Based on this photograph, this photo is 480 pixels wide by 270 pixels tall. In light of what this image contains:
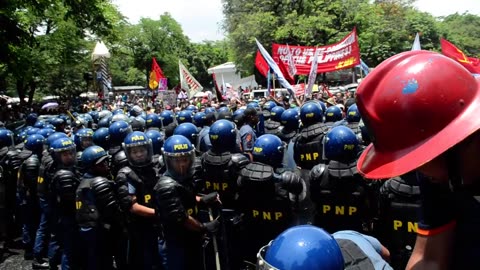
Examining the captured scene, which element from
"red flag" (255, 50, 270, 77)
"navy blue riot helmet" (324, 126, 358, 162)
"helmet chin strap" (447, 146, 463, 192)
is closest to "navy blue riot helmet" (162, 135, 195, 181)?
"navy blue riot helmet" (324, 126, 358, 162)

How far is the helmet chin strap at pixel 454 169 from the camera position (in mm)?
1431

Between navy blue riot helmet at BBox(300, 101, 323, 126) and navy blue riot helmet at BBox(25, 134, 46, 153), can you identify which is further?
navy blue riot helmet at BBox(25, 134, 46, 153)

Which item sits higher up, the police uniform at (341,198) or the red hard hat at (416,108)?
the red hard hat at (416,108)

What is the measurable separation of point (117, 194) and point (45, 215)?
2.46m

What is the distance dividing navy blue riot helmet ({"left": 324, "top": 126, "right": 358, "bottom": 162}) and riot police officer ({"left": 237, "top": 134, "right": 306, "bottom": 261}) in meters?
0.46

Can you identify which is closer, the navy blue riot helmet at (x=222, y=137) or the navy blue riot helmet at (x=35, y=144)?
the navy blue riot helmet at (x=222, y=137)

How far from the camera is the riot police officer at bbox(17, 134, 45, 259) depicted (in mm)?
7453

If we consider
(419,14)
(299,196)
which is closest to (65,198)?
(299,196)

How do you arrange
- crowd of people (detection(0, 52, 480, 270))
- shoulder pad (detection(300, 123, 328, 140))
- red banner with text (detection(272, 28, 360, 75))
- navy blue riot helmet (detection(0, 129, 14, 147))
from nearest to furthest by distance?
crowd of people (detection(0, 52, 480, 270)), shoulder pad (detection(300, 123, 328, 140)), navy blue riot helmet (detection(0, 129, 14, 147)), red banner with text (detection(272, 28, 360, 75))

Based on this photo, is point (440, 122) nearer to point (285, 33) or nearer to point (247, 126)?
point (247, 126)

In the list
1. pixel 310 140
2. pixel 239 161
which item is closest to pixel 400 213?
pixel 239 161

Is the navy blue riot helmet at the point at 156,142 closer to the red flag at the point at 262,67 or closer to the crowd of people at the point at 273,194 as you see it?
the crowd of people at the point at 273,194

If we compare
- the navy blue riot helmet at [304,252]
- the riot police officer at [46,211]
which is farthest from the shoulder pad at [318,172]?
the riot police officer at [46,211]

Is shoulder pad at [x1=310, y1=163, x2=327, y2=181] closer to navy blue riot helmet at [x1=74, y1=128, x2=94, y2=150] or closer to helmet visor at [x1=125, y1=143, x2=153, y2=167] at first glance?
helmet visor at [x1=125, y1=143, x2=153, y2=167]
